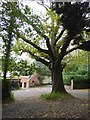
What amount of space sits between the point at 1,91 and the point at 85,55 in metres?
3.86

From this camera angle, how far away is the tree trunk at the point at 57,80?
687 centimetres

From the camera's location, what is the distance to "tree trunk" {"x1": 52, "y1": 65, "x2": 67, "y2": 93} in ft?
22.5

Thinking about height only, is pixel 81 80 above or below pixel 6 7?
below

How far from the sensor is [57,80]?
22.8 ft

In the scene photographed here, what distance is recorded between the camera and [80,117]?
3.69m

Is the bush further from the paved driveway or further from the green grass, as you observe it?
the green grass

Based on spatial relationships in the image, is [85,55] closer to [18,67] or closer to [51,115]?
[18,67]

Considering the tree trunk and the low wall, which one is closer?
the tree trunk

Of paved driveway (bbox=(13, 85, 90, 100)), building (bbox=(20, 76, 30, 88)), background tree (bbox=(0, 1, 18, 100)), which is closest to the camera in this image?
background tree (bbox=(0, 1, 18, 100))

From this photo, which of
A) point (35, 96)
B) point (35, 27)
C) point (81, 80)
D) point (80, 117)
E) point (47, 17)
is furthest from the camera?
point (81, 80)

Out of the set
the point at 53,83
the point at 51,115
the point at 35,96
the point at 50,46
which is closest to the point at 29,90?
the point at 35,96

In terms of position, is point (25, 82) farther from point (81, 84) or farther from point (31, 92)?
point (81, 84)

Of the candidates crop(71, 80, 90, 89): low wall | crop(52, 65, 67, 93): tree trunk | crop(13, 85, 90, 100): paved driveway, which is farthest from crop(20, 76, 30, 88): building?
crop(71, 80, 90, 89): low wall

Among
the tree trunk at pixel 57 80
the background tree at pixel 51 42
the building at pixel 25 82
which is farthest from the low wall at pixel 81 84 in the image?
the building at pixel 25 82
